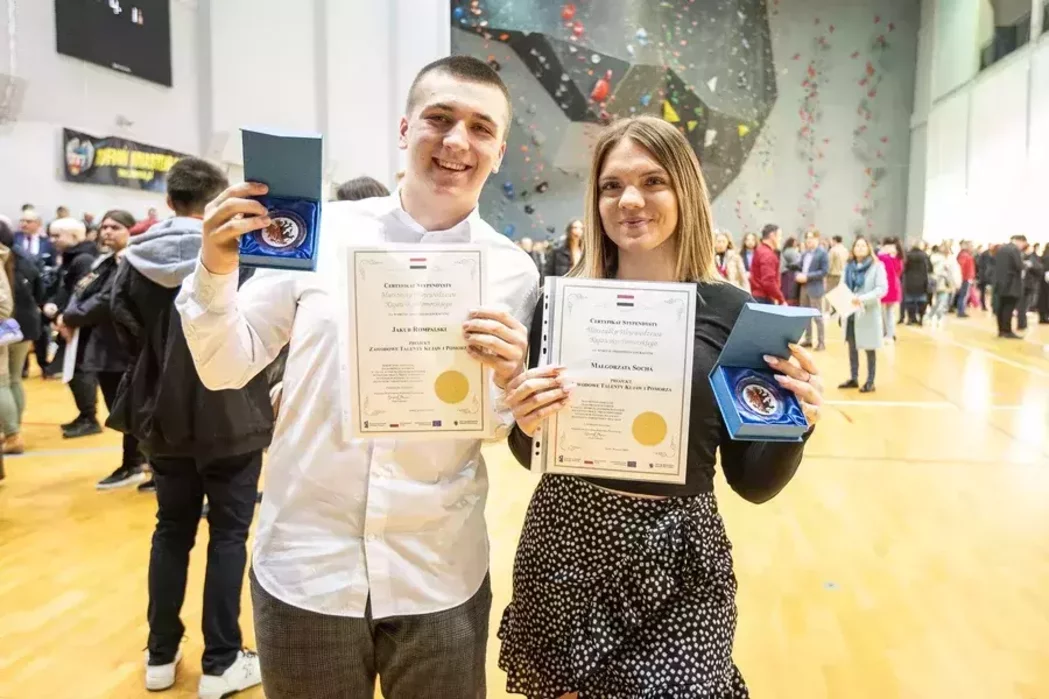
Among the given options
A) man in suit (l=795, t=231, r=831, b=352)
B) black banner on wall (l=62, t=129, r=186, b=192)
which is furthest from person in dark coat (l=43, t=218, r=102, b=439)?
man in suit (l=795, t=231, r=831, b=352)

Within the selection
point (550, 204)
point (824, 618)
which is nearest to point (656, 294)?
point (824, 618)

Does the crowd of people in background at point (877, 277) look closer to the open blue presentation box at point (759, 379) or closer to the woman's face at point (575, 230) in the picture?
the woman's face at point (575, 230)

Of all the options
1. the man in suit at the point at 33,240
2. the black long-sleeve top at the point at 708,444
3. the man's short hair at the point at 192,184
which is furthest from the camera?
the man in suit at the point at 33,240

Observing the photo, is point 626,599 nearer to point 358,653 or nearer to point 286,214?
point 358,653

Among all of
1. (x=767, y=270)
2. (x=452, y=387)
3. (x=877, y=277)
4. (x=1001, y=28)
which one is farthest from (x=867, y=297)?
(x=1001, y=28)

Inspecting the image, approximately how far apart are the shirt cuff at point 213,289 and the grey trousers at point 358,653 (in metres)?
0.50

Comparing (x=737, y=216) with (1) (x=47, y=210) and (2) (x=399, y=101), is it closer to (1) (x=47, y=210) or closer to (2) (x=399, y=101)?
(2) (x=399, y=101)

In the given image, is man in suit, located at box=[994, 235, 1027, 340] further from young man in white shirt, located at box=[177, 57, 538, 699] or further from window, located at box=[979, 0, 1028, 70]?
young man in white shirt, located at box=[177, 57, 538, 699]

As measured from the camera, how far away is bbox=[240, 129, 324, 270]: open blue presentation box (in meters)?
1.14

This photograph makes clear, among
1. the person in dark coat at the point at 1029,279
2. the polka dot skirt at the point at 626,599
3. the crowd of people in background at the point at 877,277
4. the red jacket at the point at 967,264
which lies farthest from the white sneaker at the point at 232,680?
the red jacket at the point at 967,264

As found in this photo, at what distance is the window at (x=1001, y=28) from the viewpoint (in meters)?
14.7

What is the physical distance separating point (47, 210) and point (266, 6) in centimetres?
409

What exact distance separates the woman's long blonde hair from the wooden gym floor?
1.66m

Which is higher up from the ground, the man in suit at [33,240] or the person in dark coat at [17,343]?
the man in suit at [33,240]
